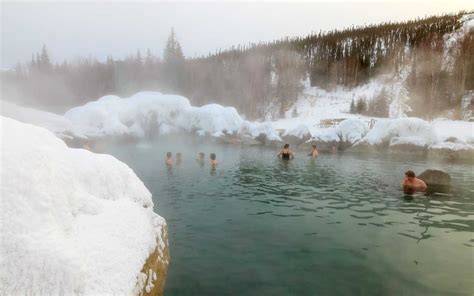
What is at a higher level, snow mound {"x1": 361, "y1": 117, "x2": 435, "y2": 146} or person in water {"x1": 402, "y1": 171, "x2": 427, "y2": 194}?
snow mound {"x1": 361, "y1": 117, "x2": 435, "y2": 146}

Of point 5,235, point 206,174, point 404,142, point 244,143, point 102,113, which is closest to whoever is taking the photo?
point 5,235

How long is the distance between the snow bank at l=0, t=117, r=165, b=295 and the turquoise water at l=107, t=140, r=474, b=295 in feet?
4.90

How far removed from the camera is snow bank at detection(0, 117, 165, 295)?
2.13 meters

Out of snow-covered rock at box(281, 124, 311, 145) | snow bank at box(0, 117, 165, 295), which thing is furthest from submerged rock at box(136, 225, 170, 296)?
snow-covered rock at box(281, 124, 311, 145)

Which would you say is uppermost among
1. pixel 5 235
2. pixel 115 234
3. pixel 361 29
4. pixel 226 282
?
pixel 361 29

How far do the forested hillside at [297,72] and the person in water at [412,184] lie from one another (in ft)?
89.4

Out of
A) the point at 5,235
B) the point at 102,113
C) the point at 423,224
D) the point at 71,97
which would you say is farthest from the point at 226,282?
the point at 71,97

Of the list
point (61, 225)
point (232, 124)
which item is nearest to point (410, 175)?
point (61, 225)

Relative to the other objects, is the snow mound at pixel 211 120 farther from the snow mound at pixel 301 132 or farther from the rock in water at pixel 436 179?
the rock in water at pixel 436 179

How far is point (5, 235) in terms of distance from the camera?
2.11 meters

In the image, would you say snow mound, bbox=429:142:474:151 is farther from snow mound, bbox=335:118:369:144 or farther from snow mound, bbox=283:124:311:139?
snow mound, bbox=283:124:311:139

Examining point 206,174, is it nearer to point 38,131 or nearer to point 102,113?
point 38,131

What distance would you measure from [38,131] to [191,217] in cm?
457

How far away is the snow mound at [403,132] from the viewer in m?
21.6
